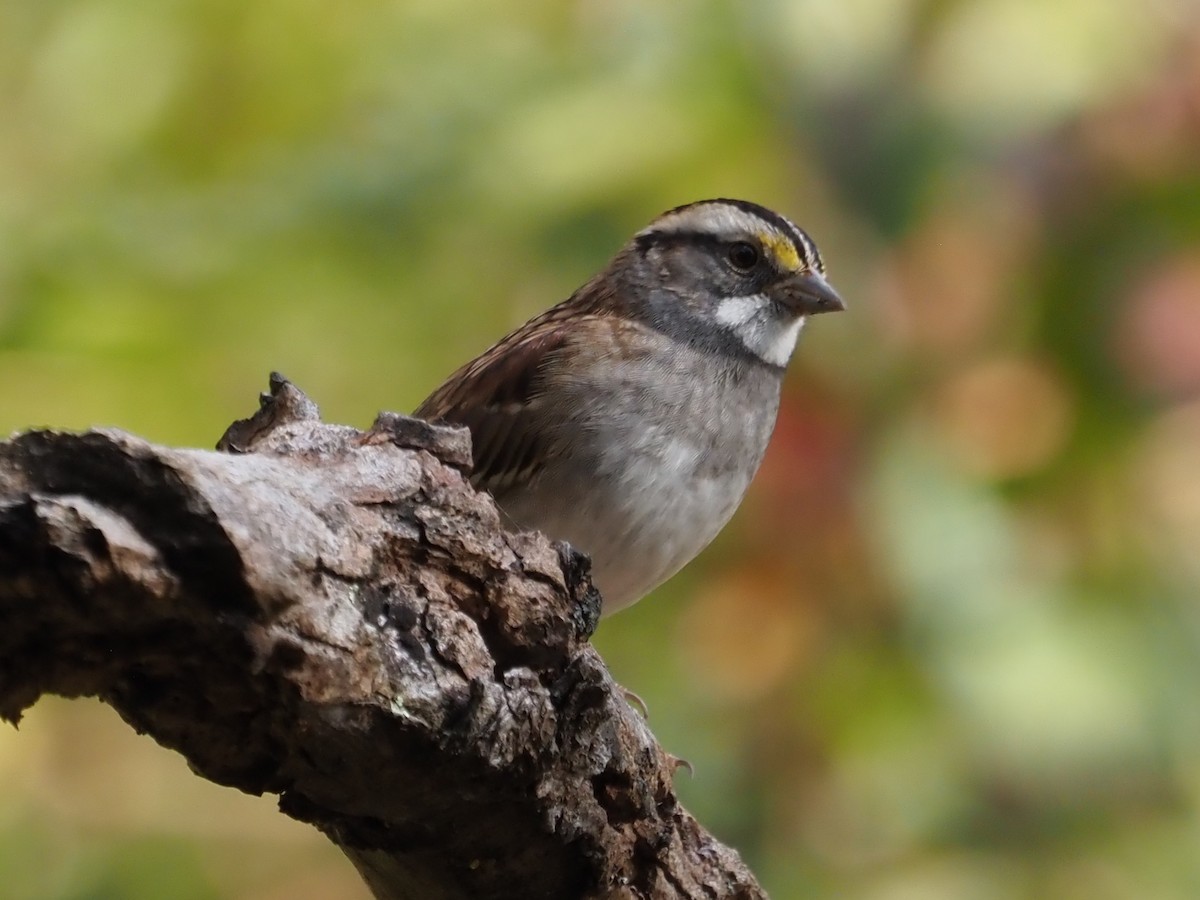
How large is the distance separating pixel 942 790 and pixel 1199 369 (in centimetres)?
123

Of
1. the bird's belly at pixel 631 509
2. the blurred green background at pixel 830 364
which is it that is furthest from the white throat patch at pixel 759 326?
the bird's belly at pixel 631 509

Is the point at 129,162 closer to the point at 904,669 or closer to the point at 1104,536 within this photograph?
the point at 904,669

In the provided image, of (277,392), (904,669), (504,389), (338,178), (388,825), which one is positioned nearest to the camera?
(388,825)

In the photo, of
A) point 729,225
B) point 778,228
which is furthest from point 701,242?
point 778,228

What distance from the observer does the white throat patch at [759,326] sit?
3.57 metres

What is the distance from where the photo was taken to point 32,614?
1406 mm

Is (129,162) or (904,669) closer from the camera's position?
(904,669)

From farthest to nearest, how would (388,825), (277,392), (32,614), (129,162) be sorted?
(129,162), (277,392), (388,825), (32,614)

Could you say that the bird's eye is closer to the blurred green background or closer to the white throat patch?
the white throat patch

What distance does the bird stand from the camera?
3092 millimetres

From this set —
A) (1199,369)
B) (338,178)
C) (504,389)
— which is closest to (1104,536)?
(1199,369)

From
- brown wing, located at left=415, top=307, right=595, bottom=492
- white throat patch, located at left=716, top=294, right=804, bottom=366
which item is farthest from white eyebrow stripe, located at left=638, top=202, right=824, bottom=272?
brown wing, located at left=415, top=307, right=595, bottom=492

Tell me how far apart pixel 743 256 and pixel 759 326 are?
183mm

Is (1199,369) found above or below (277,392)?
above
